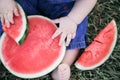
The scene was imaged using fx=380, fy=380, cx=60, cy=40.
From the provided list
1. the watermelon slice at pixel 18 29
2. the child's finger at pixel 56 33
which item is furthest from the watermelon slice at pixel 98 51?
the watermelon slice at pixel 18 29

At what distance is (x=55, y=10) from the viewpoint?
2.36 m

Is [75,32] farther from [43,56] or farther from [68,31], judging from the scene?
[43,56]

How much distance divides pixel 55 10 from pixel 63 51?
304 millimetres

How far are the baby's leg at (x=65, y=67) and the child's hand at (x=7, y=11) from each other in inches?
15.2

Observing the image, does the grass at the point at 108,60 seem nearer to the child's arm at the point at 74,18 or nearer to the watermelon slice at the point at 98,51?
the watermelon slice at the point at 98,51

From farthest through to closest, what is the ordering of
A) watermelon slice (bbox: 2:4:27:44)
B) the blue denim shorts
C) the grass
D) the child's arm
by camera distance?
the grass
the blue denim shorts
the child's arm
watermelon slice (bbox: 2:4:27:44)

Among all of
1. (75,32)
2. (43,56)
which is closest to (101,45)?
(75,32)

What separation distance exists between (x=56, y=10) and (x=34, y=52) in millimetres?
371

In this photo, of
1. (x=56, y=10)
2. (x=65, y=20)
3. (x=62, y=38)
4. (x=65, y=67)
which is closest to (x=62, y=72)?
(x=65, y=67)

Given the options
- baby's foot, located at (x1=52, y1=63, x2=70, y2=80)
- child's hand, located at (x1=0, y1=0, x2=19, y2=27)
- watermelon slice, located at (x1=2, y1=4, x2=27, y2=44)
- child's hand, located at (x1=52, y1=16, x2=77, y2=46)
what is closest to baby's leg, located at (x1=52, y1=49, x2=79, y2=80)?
baby's foot, located at (x1=52, y1=63, x2=70, y2=80)

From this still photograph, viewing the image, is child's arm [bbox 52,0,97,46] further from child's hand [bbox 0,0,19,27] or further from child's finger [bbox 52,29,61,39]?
child's hand [bbox 0,0,19,27]

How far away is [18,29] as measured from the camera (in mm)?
2109

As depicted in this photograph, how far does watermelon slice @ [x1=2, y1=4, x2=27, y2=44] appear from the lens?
2.09 m

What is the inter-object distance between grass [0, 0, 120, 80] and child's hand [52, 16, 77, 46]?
33 cm
